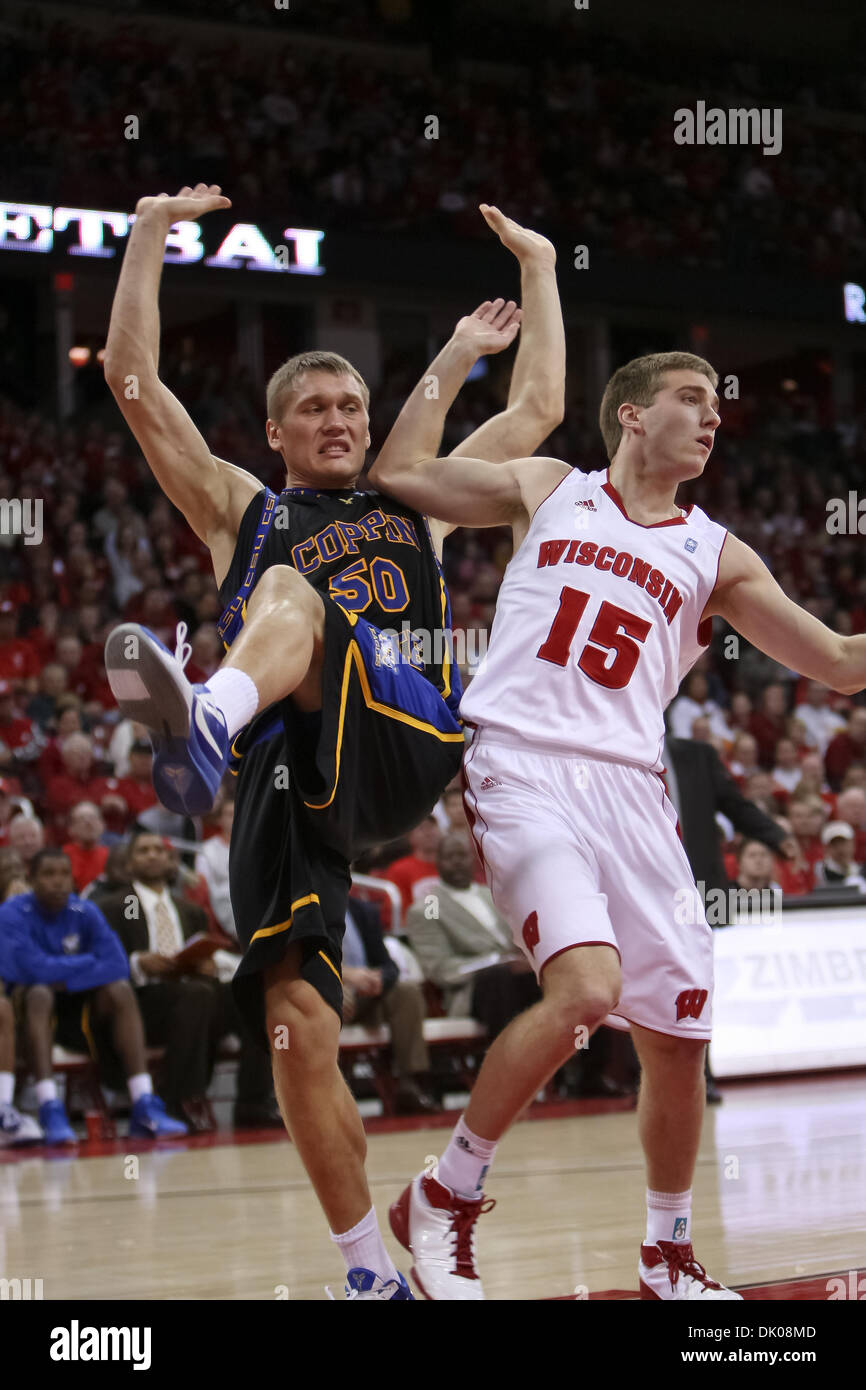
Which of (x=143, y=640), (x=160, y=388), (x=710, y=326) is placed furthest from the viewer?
(x=710, y=326)

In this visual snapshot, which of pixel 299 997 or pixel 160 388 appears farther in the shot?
pixel 160 388

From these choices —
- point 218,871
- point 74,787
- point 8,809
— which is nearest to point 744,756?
point 218,871

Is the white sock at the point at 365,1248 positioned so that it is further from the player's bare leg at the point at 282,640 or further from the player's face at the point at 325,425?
the player's face at the point at 325,425

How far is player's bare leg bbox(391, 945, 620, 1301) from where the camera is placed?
136 inches

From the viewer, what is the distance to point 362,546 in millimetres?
4027

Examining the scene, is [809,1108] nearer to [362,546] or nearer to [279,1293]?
[279,1293]

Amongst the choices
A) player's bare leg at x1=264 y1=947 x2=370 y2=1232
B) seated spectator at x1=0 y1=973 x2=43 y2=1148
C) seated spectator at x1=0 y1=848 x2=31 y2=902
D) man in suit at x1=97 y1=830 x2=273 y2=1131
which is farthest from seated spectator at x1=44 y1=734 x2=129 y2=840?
player's bare leg at x1=264 y1=947 x2=370 y2=1232

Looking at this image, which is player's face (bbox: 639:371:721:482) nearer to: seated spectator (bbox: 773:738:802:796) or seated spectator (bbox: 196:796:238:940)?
seated spectator (bbox: 196:796:238:940)

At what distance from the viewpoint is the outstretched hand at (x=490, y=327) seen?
14.5 ft

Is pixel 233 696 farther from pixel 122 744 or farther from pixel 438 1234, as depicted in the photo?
pixel 122 744

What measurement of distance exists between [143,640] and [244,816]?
809mm

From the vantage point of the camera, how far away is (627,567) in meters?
3.89

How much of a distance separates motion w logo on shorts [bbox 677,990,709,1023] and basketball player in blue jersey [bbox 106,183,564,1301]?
768 millimetres

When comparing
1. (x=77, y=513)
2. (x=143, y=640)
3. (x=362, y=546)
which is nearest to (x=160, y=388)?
(x=362, y=546)
